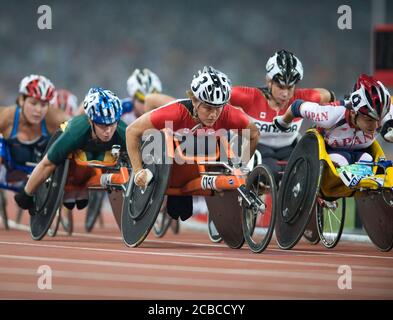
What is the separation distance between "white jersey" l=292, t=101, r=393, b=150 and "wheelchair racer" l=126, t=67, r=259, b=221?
0.71 metres

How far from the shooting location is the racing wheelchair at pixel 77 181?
12.3m

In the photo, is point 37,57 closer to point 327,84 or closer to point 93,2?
point 93,2

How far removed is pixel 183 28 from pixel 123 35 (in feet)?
5.95

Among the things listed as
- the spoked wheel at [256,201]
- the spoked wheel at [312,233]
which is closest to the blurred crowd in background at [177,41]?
the spoked wheel at [312,233]

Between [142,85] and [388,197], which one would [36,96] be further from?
[388,197]

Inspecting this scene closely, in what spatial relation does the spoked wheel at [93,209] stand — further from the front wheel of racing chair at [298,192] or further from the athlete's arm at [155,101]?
the front wheel of racing chair at [298,192]

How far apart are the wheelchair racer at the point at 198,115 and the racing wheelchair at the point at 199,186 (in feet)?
0.31

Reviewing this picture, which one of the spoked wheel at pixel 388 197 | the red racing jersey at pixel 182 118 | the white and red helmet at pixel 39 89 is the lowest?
the spoked wheel at pixel 388 197

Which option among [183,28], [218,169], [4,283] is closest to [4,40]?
[183,28]

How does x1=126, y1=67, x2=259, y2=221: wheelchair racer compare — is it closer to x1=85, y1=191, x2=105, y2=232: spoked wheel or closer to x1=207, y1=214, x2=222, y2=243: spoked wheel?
x1=207, y1=214, x2=222, y2=243: spoked wheel

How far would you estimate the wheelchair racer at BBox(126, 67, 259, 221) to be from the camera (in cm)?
1070

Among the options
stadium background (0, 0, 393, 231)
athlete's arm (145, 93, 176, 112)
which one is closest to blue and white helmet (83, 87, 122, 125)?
athlete's arm (145, 93, 176, 112)

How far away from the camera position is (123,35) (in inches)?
1407
